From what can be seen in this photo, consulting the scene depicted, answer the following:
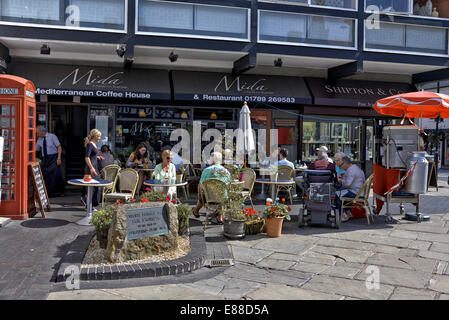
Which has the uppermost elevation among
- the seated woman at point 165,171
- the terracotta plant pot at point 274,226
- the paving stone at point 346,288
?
the seated woman at point 165,171

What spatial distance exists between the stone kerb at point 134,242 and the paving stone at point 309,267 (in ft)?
5.19

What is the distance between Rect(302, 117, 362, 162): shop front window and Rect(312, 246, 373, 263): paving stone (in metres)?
7.52

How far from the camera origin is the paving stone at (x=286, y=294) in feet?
13.2

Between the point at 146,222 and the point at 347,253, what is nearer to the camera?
the point at 146,222

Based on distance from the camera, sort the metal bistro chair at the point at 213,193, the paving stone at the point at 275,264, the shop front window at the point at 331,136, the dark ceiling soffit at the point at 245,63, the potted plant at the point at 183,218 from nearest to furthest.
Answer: the paving stone at the point at 275,264
the potted plant at the point at 183,218
the metal bistro chair at the point at 213,193
the dark ceiling soffit at the point at 245,63
the shop front window at the point at 331,136

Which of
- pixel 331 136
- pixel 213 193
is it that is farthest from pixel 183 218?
pixel 331 136

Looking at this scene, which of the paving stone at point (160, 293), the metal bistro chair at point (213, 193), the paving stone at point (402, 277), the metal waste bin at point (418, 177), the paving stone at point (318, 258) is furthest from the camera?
the metal waste bin at point (418, 177)

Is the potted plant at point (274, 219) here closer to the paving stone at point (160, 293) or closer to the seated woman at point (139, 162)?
the paving stone at point (160, 293)

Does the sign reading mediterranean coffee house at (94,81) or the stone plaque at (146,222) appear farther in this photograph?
the sign reading mediterranean coffee house at (94,81)

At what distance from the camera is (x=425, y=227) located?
7547mm

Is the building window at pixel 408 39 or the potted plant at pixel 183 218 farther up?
the building window at pixel 408 39

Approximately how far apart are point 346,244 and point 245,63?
22.3 ft

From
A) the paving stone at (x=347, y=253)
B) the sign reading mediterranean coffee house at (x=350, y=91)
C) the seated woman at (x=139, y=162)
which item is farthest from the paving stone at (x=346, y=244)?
the sign reading mediterranean coffee house at (x=350, y=91)

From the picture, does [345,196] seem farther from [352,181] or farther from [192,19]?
[192,19]
